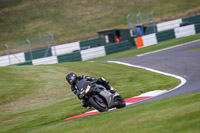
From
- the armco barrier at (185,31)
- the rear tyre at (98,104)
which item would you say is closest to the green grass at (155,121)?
the rear tyre at (98,104)

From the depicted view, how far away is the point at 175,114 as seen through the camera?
643 centimetres

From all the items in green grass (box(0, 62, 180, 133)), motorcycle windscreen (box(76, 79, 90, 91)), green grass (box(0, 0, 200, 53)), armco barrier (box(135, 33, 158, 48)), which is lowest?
green grass (box(0, 62, 180, 133))

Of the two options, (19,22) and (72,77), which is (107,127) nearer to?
(72,77)

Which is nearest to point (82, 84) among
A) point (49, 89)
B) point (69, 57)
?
point (49, 89)

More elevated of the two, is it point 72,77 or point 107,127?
point 72,77

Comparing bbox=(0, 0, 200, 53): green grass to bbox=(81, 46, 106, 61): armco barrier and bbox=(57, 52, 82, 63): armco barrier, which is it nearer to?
bbox=(81, 46, 106, 61): armco barrier

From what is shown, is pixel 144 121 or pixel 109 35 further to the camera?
pixel 109 35

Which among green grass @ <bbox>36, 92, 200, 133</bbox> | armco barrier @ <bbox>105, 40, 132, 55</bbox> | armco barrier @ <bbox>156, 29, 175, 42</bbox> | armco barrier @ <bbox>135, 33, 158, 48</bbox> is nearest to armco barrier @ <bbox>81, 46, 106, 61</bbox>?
armco barrier @ <bbox>105, 40, 132, 55</bbox>

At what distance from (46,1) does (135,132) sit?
1787 inches

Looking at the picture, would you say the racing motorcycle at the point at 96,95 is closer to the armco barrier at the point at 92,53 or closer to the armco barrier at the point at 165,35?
the armco barrier at the point at 92,53

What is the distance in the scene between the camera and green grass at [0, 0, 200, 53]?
43.1 meters

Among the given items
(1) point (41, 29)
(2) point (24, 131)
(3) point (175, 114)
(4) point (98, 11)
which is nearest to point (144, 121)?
(3) point (175, 114)

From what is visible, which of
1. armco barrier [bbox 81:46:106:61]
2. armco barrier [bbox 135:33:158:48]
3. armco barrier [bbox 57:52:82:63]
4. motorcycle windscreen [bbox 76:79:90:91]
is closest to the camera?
motorcycle windscreen [bbox 76:79:90:91]

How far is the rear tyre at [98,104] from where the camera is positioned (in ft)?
30.7
